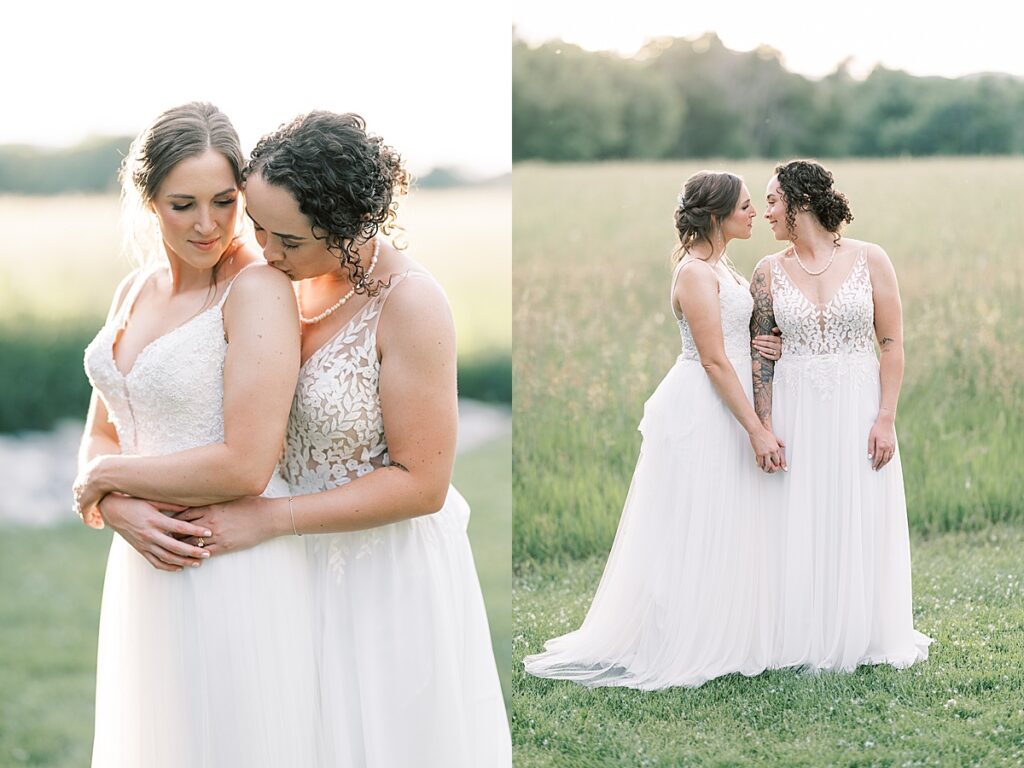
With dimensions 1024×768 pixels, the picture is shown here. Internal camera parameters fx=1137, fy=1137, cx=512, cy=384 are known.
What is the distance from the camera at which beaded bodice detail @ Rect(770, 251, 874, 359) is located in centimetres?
402

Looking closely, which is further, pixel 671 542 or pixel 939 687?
pixel 671 542

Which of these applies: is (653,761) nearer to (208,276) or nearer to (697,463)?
(697,463)

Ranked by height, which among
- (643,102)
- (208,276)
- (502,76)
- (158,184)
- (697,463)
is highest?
(502,76)

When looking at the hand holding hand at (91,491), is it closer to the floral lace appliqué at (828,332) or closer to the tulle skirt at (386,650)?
the tulle skirt at (386,650)

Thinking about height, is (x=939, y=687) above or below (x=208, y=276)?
below

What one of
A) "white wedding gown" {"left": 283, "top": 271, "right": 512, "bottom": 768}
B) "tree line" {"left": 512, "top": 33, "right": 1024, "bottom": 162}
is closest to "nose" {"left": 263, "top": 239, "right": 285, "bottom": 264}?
"white wedding gown" {"left": 283, "top": 271, "right": 512, "bottom": 768}

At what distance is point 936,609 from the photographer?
4.40 m

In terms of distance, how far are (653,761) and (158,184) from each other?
2528 mm

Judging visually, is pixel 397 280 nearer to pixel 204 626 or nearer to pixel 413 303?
pixel 413 303

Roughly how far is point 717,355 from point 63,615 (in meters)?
7.46

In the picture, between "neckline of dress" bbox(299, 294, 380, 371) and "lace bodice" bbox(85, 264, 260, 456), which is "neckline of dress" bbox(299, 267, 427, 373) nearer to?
"neckline of dress" bbox(299, 294, 380, 371)

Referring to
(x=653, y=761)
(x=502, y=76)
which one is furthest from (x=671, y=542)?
(x=502, y=76)

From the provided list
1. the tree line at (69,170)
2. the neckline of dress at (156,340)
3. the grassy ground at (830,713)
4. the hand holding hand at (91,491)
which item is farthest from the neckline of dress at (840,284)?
the tree line at (69,170)

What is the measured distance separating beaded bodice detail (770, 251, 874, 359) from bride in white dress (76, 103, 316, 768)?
1966mm
